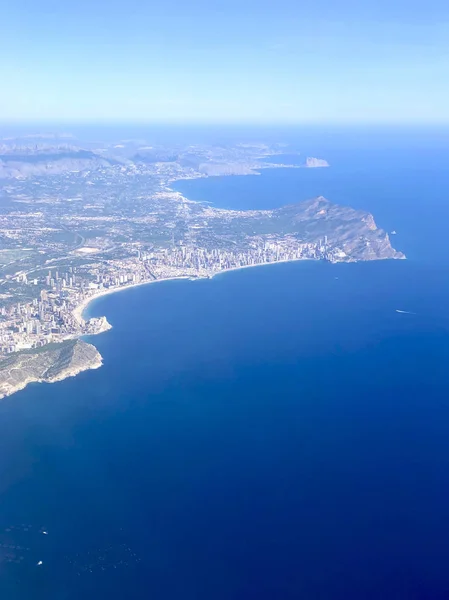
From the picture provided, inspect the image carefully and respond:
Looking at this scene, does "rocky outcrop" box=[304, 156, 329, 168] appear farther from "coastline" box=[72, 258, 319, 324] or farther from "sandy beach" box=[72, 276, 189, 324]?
"sandy beach" box=[72, 276, 189, 324]

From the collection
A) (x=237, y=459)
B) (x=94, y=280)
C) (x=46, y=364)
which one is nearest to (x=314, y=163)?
(x=94, y=280)

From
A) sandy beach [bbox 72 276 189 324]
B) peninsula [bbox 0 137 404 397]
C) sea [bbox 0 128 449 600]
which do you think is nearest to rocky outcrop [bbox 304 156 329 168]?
peninsula [bbox 0 137 404 397]

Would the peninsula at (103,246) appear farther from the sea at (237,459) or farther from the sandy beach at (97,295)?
the sea at (237,459)

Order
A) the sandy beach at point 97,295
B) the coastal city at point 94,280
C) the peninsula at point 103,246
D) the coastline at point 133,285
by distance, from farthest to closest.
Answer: the coastline at point 133,285 → the sandy beach at point 97,295 → the coastal city at point 94,280 → the peninsula at point 103,246

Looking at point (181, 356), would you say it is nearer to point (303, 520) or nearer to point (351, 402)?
point (351, 402)

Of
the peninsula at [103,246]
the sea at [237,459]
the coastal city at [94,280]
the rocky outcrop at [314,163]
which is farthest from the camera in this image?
the rocky outcrop at [314,163]

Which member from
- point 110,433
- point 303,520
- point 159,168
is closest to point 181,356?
point 110,433

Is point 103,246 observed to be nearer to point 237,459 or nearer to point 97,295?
point 97,295

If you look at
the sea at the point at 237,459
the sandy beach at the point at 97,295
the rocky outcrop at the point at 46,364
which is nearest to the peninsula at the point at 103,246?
the rocky outcrop at the point at 46,364
